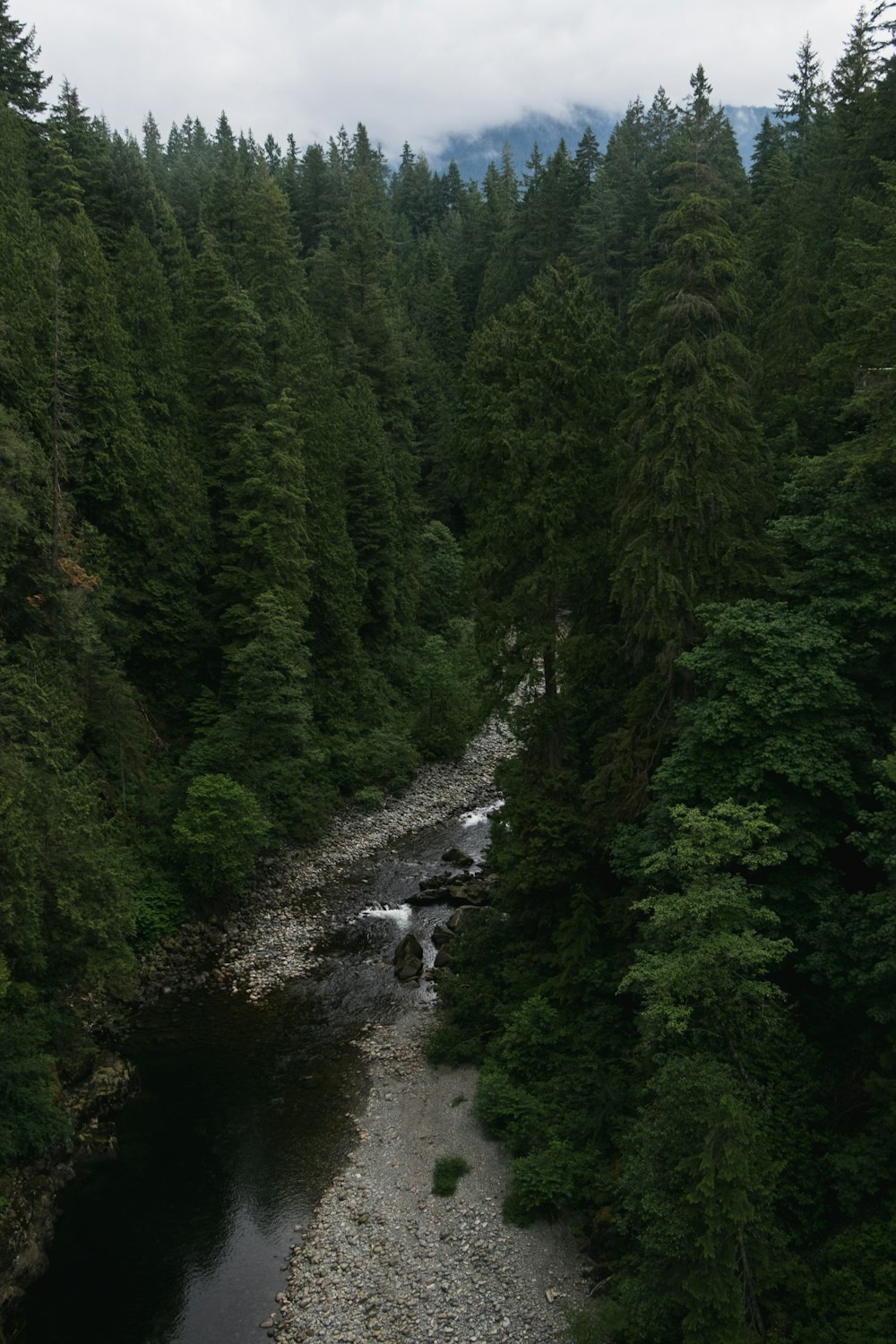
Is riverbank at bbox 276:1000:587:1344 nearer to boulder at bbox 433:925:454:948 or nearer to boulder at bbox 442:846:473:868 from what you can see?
boulder at bbox 433:925:454:948

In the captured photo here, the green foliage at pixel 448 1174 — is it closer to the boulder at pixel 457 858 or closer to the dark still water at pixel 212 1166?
the dark still water at pixel 212 1166

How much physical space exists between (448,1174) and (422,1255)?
6.31 feet

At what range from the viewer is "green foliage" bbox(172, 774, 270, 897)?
27.1 metres

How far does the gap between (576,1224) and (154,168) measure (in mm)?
90773

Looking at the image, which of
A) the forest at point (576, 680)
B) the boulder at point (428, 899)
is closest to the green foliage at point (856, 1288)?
the forest at point (576, 680)

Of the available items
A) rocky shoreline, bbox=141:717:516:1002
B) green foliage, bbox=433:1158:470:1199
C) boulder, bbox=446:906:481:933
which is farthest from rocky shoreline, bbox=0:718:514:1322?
green foliage, bbox=433:1158:470:1199

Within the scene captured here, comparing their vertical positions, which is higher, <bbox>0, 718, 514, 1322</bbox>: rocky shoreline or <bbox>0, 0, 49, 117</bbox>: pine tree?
<bbox>0, 0, 49, 117</bbox>: pine tree

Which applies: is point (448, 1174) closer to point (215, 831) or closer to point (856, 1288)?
point (856, 1288)

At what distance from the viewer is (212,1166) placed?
18.4 metres

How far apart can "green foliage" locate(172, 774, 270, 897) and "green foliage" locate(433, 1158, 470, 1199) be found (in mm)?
12272

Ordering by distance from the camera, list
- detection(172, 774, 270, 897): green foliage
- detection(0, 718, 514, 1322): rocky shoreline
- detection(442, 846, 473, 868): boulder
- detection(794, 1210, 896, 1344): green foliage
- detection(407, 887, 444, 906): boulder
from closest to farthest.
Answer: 1. detection(794, 1210, 896, 1344): green foliage
2. detection(0, 718, 514, 1322): rocky shoreline
3. detection(172, 774, 270, 897): green foliage
4. detection(407, 887, 444, 906): boulder
5. detection(442, 846, 473, 868): boulder

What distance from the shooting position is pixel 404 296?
7075cm

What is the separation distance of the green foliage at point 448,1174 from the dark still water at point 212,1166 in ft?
7.44

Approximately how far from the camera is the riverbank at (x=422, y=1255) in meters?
14.2
